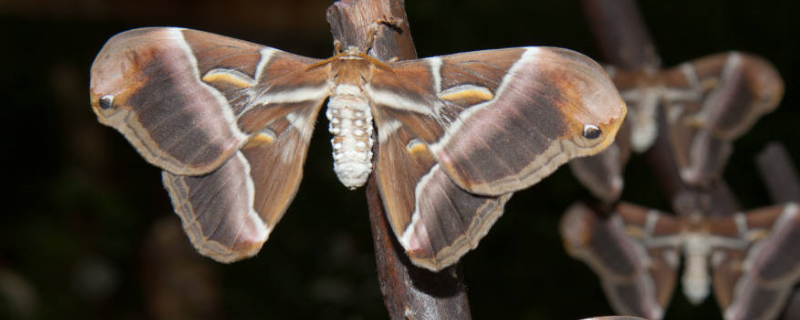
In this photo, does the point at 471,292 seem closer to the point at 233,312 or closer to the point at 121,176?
the point at 233,312

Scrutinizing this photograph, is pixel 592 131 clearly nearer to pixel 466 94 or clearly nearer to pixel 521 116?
pixel 521 116

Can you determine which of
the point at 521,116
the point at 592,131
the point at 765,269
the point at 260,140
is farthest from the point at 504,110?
the point at 765,269

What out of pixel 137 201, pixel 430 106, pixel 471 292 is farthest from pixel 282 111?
pixel 137 201

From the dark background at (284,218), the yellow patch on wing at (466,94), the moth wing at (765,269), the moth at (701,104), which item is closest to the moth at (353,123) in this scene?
the yellow patch on wing at (466,94)

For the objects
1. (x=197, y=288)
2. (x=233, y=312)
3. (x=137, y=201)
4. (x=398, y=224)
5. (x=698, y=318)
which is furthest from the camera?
(x=137, y=201)

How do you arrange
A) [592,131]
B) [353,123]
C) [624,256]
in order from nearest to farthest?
1. [592,131]
2. [353,123]
3. [624,256]

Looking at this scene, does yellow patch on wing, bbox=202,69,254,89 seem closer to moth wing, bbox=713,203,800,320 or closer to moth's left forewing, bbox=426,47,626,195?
moth's left forewing, bbox=426,47,626,195

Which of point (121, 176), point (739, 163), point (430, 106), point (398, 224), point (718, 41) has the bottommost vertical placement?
point (121, 176)
